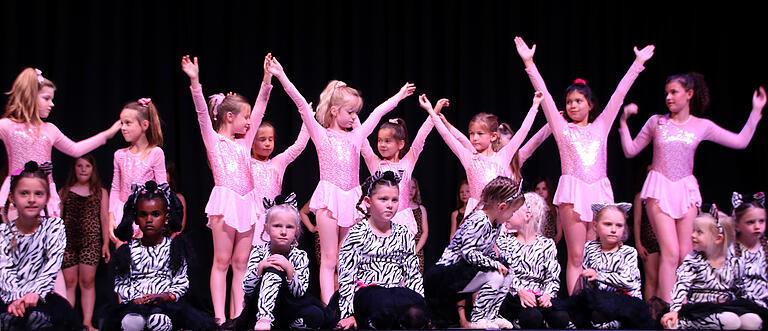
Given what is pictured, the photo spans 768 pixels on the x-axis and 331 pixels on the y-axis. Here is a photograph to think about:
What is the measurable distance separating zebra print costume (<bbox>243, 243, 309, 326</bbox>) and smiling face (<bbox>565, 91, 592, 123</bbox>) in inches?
95.3

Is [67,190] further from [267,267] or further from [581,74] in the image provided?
[581,74]

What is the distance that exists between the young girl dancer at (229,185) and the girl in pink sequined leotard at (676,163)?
109 inches

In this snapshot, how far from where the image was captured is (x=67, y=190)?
6066 millimetres

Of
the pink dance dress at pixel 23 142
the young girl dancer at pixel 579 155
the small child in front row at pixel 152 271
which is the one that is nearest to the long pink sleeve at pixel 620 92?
the young girl dancer at pixel 579 155

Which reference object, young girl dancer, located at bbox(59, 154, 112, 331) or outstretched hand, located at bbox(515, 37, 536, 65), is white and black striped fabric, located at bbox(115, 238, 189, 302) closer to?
young girl dancer, located at bbox(59, 154, 112, 331)

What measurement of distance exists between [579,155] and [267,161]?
7.56 feet

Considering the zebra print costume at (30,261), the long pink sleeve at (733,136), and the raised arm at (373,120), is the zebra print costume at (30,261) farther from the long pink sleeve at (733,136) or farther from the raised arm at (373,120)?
the long pink sleeve at (733,136)

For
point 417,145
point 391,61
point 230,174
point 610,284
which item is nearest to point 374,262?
point 610,284

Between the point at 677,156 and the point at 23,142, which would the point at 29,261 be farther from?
the point at 677,156

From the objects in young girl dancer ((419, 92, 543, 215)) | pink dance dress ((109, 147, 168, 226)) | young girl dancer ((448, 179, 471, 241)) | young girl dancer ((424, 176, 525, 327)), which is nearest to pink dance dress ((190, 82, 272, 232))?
pink dance dress ((109, 147, 168, 226))

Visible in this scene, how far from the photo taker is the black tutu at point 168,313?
13.3ft

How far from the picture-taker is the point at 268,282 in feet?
13.5

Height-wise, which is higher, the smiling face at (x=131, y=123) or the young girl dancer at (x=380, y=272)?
the smiling face at (x=131, y=123)

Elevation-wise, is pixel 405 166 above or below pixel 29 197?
above
